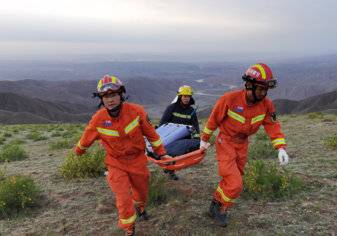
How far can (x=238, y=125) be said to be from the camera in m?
5.86

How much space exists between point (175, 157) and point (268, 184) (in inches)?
68.3

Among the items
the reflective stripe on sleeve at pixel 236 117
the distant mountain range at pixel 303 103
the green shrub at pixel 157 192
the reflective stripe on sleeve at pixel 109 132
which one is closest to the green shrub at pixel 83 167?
the green shrub at pixel 157 192

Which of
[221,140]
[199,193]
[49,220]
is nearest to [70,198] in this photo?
[49,220]

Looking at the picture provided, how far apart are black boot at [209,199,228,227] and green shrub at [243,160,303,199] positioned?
1076mm

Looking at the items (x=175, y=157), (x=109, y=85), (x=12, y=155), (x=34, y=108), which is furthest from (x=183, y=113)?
A: (x=34, y=108)

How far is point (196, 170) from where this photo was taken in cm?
889

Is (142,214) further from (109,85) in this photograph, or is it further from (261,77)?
(261,77)

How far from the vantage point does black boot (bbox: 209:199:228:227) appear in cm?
592

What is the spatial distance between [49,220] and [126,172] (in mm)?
1776

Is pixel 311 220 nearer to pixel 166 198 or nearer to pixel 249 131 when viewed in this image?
pixel 249 131

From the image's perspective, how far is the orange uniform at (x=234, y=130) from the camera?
5769 mm

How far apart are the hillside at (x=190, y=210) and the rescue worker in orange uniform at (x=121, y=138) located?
2.28ft

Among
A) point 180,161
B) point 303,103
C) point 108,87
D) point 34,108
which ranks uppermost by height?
point 108,87

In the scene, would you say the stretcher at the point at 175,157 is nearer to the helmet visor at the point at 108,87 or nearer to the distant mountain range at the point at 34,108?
the helmet visor at the point at 108,87
